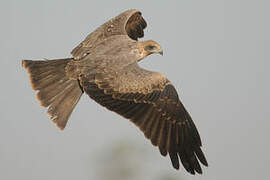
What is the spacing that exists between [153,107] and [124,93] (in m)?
0.56

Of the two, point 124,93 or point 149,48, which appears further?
point 149,48

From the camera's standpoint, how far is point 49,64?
9.11 meters

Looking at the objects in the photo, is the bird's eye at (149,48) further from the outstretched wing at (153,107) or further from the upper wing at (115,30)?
the outstretched wing at (153,107)

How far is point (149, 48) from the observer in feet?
31.0

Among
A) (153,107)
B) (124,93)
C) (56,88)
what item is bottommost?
(153,107)

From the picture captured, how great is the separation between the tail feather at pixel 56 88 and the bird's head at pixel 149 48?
1.46 metres

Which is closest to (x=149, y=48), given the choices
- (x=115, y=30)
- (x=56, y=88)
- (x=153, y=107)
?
(x=115, y=30)

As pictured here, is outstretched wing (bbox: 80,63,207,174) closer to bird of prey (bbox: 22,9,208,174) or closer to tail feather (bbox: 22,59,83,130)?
bird of prey (bbox: 22,9,208,174)

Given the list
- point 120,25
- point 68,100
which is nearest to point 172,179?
point 120,25

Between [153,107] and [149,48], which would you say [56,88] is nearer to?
[153,107]

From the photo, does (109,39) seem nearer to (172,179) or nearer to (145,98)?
(145,98)

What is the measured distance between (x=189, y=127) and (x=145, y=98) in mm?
916

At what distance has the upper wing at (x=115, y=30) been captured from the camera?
949 centimetres

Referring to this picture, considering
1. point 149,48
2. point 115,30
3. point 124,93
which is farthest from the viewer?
→ point 115,30
